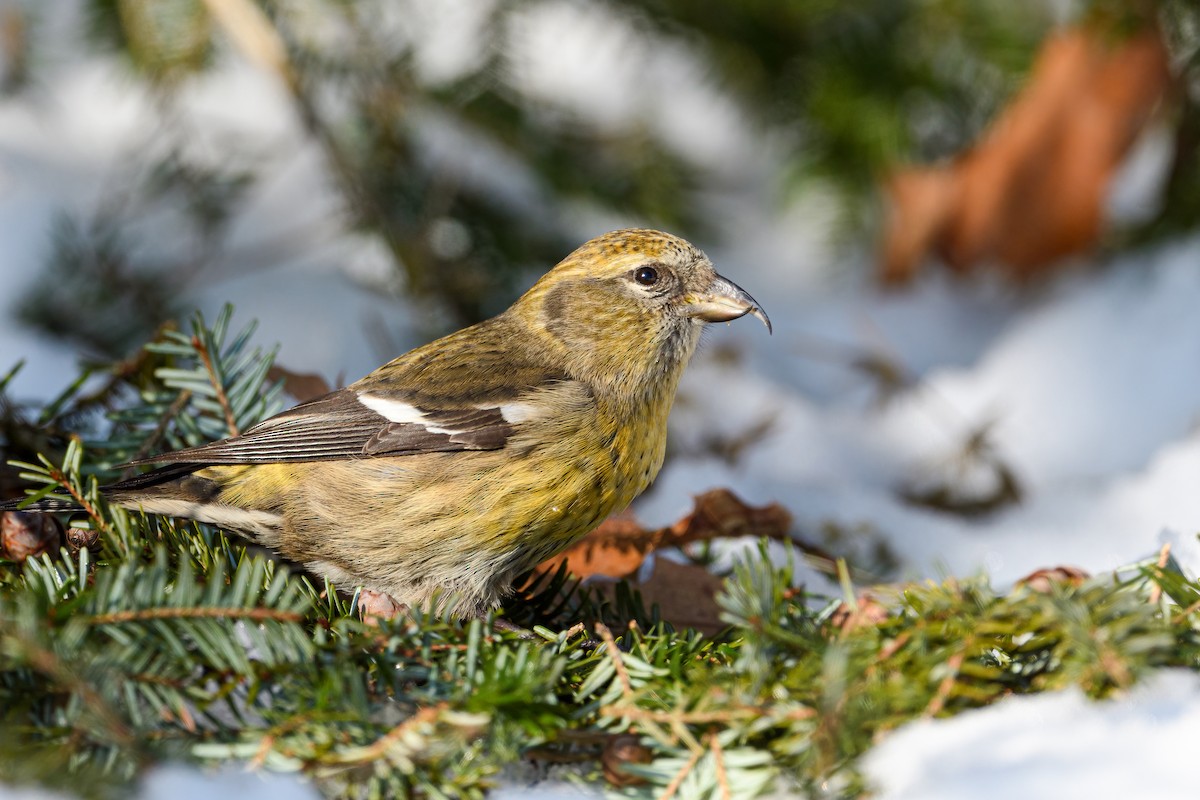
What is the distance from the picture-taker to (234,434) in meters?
2.86

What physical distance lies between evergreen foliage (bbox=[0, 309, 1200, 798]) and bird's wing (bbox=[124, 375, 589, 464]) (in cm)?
89

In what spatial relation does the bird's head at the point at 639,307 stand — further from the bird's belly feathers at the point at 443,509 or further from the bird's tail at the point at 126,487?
the bird's tail at the point at 126,487

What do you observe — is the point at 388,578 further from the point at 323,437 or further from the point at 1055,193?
the point at 1055,193

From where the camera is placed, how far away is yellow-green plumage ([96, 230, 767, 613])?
2.71 m

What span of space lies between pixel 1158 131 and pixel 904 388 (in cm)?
171

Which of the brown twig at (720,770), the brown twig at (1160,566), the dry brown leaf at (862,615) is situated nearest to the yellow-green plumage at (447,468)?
the dry brown leaf at (862,615)

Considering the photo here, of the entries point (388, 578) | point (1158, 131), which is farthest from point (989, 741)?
point (1158, 131)

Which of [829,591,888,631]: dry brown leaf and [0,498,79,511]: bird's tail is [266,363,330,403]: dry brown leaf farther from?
[829,591,888,631]: dry brown leaf

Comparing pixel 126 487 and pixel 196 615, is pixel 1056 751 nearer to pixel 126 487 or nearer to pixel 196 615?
pixel 196 615

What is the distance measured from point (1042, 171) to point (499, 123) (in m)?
2.20

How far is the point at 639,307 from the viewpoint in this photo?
3295 mm

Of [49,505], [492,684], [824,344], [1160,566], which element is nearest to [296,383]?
[49,505]

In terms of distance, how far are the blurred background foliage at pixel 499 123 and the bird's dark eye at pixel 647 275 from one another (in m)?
1.02

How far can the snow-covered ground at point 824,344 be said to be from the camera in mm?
3469
